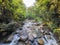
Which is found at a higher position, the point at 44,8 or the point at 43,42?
the point at 44,8

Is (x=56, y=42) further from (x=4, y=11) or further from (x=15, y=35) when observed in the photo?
(x=4, y=11)

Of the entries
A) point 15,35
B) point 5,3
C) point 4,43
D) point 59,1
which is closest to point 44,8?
point 59,1

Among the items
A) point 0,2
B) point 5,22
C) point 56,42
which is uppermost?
point 0,2

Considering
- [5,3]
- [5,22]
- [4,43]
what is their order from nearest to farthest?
[4,43] → [5,22] → [5,3]

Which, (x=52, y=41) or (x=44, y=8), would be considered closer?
(x=52, y=41)

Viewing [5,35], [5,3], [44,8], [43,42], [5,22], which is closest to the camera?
[43,42]

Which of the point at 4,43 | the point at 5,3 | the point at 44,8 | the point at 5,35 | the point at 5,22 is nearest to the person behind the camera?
the point at 4,43

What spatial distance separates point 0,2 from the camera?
51.8 feet

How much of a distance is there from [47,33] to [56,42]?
1655 mm

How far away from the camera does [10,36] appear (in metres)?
13.9

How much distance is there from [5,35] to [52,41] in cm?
448

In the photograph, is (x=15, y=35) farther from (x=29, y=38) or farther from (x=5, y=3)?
(x=5, y=3)

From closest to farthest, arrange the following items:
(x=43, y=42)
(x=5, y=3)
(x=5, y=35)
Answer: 1. (x=43, y=42)
2. (x=5, y=35)
3. (x=5, y=3)

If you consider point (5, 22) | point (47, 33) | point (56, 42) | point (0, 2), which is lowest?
point (56, 42)
